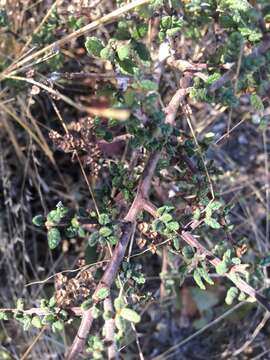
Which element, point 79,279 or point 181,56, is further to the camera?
point 181,56

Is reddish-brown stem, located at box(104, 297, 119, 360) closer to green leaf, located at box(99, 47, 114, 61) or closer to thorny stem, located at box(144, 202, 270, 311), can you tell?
thorny stem, located at box(144, 202, 270, 311)

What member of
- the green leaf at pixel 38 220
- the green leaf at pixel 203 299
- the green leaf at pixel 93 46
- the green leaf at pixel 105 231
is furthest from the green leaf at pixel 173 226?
the green leaf at pixel 203 299

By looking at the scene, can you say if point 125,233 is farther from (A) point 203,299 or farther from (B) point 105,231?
(A) point 203,299

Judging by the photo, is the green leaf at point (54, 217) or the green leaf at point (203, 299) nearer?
the green leaf at point (54, 217)

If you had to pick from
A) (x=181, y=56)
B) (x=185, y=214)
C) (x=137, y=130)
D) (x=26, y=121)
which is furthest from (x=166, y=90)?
(x=137, y=130)

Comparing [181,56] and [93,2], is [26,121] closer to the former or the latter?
[93,2]

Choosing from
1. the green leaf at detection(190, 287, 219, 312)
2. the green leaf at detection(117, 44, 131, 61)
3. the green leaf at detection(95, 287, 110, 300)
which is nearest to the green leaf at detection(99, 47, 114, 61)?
the green leaf at detection(117, 44, 131, 61)

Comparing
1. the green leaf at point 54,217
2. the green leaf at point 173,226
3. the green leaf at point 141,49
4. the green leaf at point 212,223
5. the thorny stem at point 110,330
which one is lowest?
the thorny stem at point 110,330

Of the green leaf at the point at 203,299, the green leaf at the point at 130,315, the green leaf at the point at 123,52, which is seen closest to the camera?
the green leaf at the point at 130,315

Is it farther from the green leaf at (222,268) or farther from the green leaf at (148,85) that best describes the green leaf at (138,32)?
the green leaf at (222,268)

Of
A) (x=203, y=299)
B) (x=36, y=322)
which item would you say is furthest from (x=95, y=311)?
(x=203, y=299)

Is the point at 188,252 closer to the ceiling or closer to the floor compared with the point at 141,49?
closer to the floor
